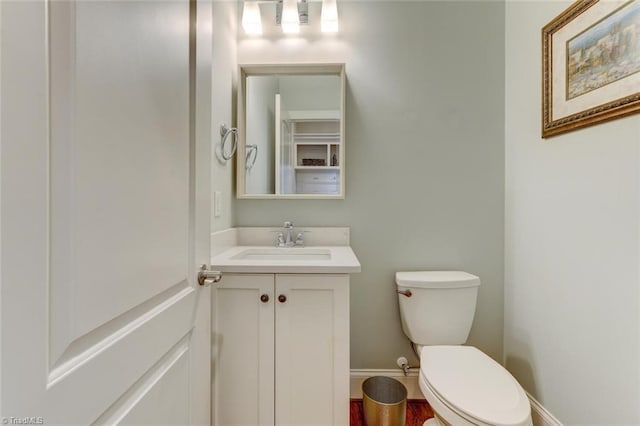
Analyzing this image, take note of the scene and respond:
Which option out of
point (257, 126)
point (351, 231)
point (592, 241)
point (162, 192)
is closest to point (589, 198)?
point (592, 241)

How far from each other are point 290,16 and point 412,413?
7.10 ft

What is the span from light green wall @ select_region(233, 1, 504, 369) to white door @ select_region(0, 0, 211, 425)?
3.32 feet

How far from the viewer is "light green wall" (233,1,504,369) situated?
5.25 feet

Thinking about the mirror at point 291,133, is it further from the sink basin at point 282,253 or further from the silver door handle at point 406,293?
the silver door handle at point 406,293

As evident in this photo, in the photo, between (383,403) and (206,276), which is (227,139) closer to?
(206,276)

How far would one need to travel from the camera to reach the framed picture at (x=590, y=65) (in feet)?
3.11

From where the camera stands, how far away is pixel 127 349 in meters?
0.52

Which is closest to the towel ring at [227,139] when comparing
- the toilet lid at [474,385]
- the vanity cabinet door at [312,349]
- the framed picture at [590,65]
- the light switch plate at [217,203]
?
the light switch plate at [217,203]

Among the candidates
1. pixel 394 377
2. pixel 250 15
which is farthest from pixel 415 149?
pixel 394 377

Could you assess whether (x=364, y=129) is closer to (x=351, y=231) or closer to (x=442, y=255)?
(x=351, y=231)

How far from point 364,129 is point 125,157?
1.30 metres

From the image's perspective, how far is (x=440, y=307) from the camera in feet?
4.62

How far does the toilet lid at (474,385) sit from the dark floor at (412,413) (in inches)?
18.8

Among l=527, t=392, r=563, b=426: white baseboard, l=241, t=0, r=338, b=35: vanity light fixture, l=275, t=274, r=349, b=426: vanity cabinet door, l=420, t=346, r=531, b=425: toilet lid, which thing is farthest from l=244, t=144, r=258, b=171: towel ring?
l=527, t=392, r=563, b=426: white baseboard
